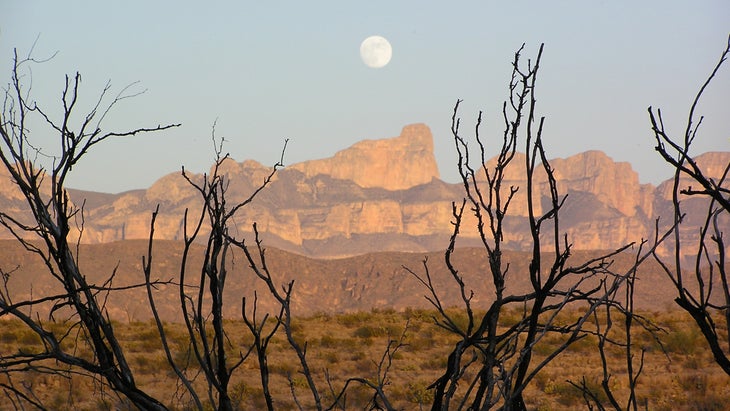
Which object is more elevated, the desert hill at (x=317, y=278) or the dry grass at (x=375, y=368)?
Answer: the dry grass at (x=375, y=368)

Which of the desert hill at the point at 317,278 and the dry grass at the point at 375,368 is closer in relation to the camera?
the dry grass at the point at 375,368

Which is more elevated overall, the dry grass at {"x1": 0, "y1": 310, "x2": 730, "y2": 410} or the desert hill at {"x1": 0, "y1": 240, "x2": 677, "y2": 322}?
the dry grass at {"x1": 0, "y1": 310, "x2": 730, "y2": 410}

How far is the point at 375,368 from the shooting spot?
1519 centimetres

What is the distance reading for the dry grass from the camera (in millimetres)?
13234

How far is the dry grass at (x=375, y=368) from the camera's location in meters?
13.2

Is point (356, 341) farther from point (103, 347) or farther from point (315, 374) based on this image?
point (103, 347)

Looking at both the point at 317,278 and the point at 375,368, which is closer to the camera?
the point at 375,368

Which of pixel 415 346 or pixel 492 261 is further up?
pixel 492 261

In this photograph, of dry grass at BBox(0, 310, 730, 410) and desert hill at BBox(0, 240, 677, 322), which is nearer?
dry grass at BBox(0, 310, 730, 410)

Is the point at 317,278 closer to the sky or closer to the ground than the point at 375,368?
closer to the ground

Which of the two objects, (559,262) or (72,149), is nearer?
(559,262)

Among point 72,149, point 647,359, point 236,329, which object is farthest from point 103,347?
point 236,329

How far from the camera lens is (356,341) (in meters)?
19.2

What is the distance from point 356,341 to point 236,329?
4091 mm
